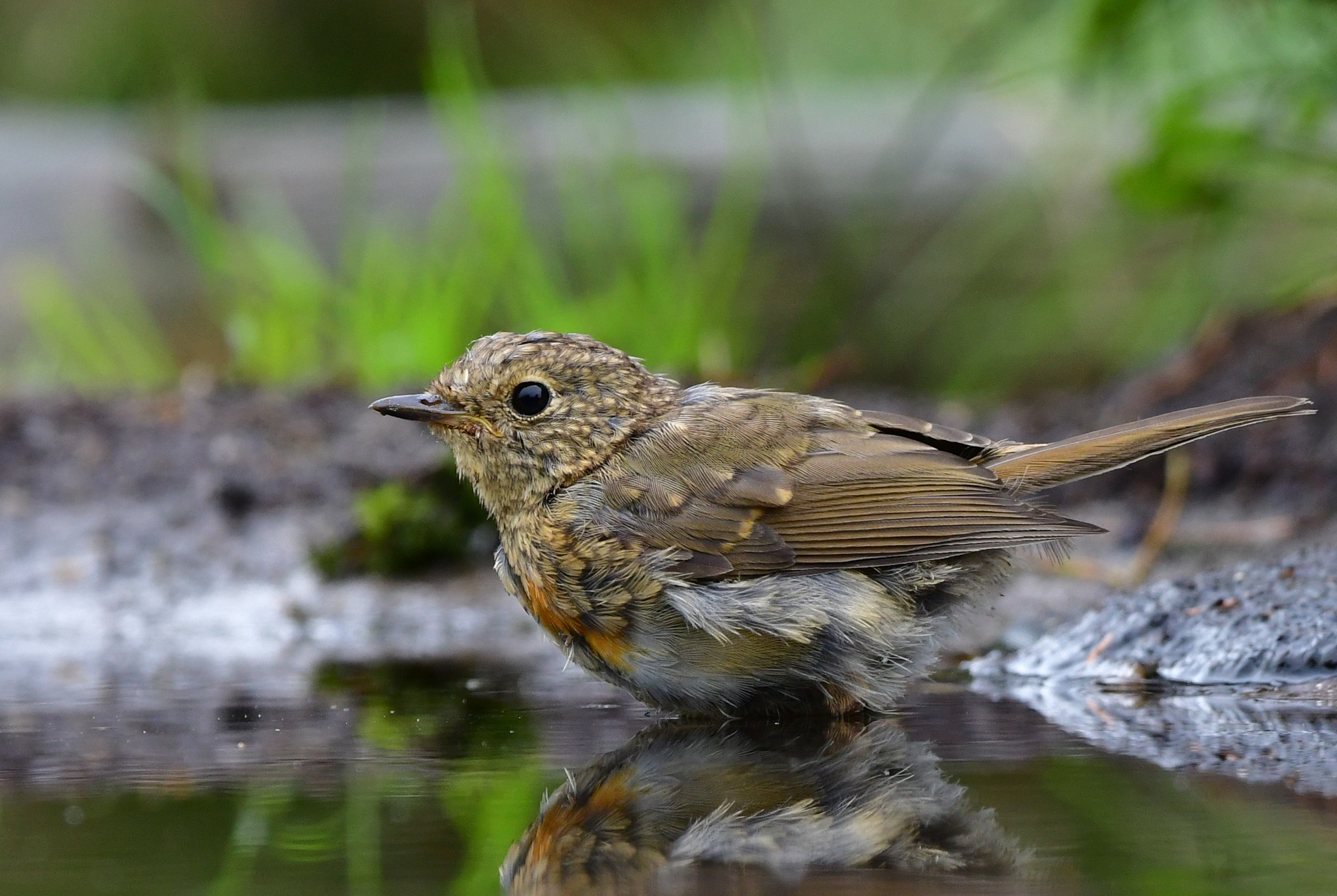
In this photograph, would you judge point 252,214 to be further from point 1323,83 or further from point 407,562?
point 1323,83

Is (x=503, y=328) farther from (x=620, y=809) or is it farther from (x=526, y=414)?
(x=620, y=809)

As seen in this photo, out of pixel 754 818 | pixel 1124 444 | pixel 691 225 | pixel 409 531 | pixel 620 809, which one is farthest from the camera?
pixel 691 225

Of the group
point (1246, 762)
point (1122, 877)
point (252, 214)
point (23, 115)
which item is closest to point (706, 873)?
point (1122, 877)

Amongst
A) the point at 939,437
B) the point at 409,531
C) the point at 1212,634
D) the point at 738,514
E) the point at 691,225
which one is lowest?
the point at 1212,634

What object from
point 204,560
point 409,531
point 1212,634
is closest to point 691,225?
point 409,531

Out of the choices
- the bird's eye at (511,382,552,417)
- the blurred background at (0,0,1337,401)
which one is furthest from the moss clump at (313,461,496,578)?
the bird's eye at (511,382,552,417)

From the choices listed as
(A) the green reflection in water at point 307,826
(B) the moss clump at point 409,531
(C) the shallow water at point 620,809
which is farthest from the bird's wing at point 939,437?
(B) the moss clump at point 409,531

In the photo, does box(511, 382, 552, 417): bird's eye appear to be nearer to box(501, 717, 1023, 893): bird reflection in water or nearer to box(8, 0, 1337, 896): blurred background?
box(8, 0, 1337, 896): blurred background
